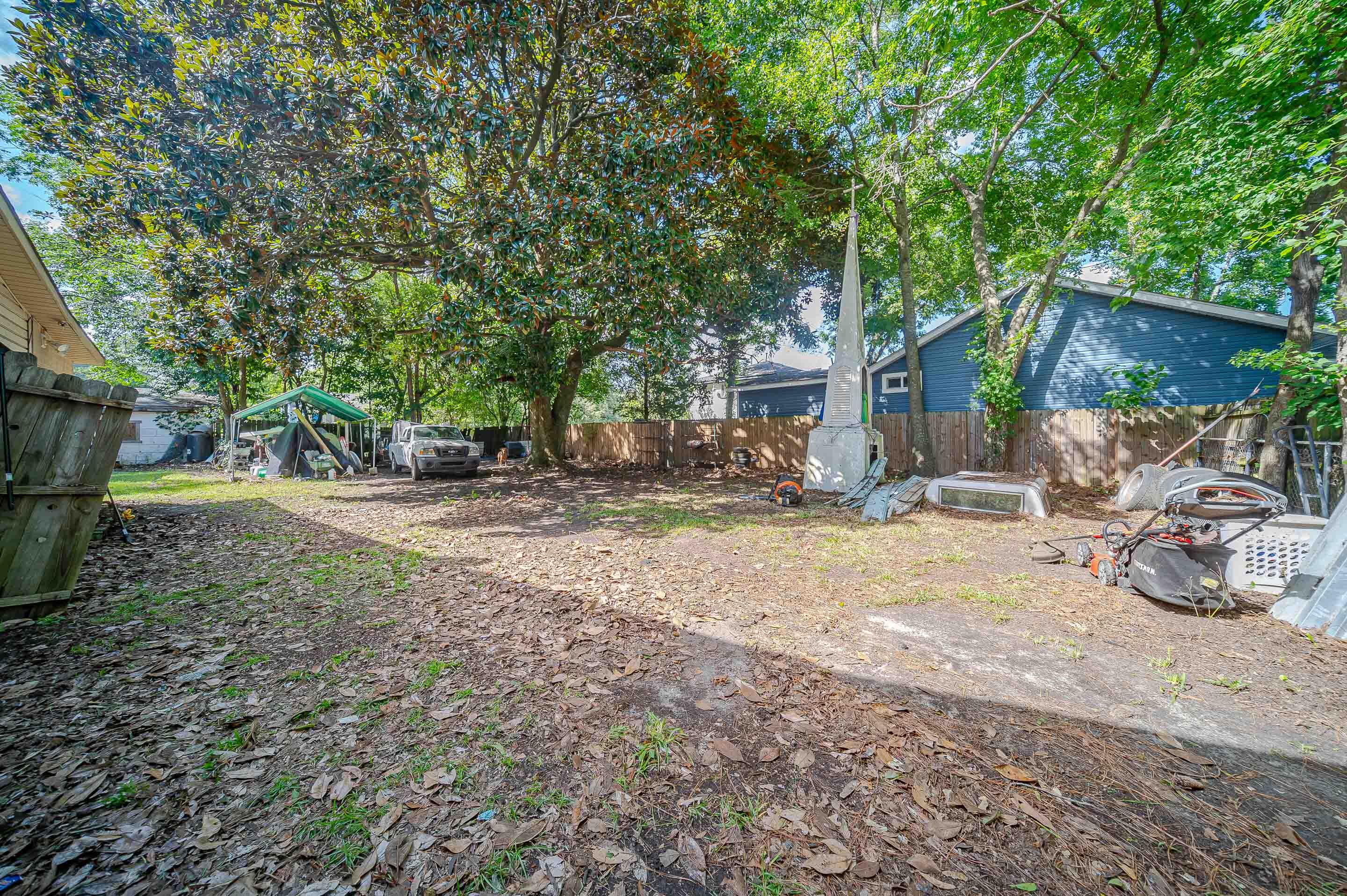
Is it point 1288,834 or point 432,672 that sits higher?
point 1288,834

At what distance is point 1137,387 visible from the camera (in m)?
11.6

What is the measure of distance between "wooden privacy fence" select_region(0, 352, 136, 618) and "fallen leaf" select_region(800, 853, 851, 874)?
5089 mm

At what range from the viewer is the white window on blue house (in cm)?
1678

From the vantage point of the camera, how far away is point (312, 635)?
3.56 m

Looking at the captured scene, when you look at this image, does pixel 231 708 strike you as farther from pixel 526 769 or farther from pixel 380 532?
pixel 380 532

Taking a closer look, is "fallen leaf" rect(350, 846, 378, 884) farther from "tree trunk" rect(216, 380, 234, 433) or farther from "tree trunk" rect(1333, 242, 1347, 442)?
"tree trunk" rect(216, 380, 234, 433)

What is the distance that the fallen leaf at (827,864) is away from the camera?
1655mm

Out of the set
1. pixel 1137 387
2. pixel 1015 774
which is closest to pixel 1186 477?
pixel 1015 774

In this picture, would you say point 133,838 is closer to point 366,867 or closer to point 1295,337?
point 366,867

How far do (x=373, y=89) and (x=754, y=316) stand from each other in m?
10.3

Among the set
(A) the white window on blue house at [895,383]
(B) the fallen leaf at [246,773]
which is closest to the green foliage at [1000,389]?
(A) the white window on blue house at [895,383]

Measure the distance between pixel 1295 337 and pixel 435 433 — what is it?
1972 centimetres

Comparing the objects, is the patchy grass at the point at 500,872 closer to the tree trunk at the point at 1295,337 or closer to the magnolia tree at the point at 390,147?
the magnolia tree at the point at 390,147

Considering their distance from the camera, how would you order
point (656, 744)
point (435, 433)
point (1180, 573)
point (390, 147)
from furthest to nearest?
1. point (435, 433)
2. point (390, 147)
3. point (1180, 573)
4. point (656, 744)
